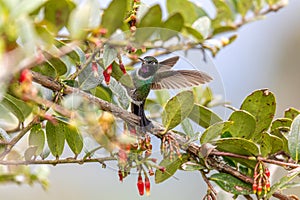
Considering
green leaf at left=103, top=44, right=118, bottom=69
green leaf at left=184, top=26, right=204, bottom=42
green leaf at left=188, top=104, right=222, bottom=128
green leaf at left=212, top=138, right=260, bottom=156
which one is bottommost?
green leaf at left=212, top=138, right=260, bottom=156

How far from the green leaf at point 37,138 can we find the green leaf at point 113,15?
14.6 inches

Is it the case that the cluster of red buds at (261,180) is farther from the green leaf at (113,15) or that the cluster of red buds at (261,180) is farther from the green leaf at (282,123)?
the green leaf at (113,15)

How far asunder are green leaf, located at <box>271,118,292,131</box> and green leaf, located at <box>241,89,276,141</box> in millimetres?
55

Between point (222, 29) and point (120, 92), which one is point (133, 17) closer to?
point (120, 92)

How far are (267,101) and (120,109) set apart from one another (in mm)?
297

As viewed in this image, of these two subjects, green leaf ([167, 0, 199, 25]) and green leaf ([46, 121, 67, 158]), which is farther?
green leaf ([167, 0, 199, 25])

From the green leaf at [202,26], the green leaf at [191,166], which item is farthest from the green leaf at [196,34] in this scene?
the green leaf at [191,166]

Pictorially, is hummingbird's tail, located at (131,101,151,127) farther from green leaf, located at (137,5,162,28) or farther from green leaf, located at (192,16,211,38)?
green leaf, located at (192,16,211,38)

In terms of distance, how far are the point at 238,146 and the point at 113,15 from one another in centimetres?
39

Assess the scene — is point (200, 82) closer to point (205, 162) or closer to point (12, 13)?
point (205, 162)

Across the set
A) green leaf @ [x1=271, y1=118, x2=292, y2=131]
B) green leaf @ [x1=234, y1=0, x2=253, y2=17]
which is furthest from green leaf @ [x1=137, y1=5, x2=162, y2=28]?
green leaf @ [x1=234, y1=0, x2=253, y2=17]

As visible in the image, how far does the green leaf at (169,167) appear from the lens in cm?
84

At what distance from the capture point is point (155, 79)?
817mm

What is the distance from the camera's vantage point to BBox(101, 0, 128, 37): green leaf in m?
0.57
